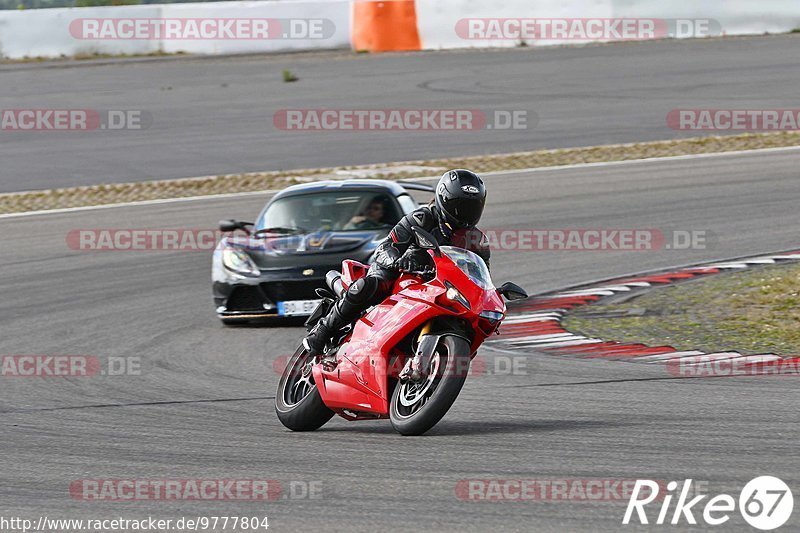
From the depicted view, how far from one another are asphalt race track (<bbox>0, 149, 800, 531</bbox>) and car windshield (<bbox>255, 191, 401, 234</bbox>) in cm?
118

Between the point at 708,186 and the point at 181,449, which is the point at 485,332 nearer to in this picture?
the point at 181,449

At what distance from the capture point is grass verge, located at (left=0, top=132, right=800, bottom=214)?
19719mm

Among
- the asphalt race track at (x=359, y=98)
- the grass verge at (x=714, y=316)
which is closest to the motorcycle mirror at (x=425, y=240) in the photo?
the grass verge at (x=714, y=316)

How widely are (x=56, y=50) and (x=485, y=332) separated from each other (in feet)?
99.5

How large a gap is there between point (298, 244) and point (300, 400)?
5112 millimetres

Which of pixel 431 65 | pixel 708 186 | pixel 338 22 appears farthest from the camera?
pixel 338 22

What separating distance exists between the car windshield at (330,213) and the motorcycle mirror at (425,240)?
607 centimetres

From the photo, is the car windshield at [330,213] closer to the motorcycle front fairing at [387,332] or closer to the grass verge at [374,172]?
the motorcycle front fairing at [387,332]

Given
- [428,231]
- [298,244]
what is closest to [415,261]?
[428,231]

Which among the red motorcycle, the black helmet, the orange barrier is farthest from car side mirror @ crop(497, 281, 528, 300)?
the orange barrier

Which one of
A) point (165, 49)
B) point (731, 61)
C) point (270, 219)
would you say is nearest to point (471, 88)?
point (731, 61)

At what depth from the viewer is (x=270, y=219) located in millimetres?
13641

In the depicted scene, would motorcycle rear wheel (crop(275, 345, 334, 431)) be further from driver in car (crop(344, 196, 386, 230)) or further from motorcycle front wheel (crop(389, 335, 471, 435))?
driver in car (crop(344, 196, 386, 230))

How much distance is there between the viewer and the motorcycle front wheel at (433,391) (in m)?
6.80
